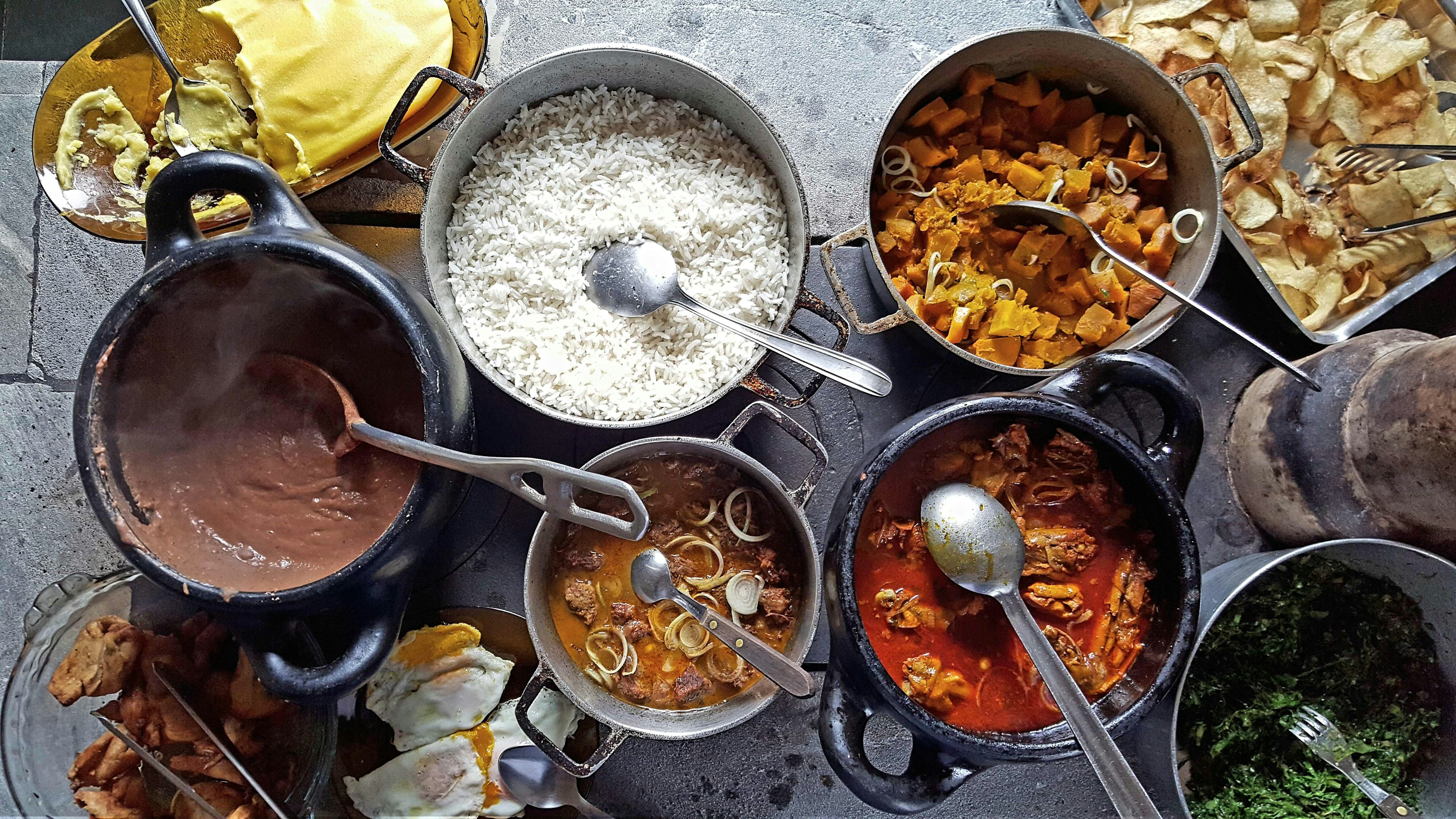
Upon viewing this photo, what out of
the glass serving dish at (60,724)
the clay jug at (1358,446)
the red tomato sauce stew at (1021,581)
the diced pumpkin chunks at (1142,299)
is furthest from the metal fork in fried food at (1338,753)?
the glass serving dish at (60,724)

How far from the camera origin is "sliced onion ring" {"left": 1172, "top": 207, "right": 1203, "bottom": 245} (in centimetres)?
159

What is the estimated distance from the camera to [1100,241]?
156 cm

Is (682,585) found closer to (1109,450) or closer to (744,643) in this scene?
(744,643)

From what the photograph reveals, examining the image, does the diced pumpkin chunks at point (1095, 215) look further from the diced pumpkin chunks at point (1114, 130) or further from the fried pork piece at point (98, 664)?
the fried pork piece at point (98, 664)

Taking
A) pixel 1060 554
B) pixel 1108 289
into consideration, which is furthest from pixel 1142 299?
pixel 1060 554

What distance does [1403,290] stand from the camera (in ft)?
5.34

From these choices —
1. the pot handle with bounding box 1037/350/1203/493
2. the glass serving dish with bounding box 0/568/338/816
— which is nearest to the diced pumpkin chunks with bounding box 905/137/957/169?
the pot handle with bounding box 1037/350/1203/493

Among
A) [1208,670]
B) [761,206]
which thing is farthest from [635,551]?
[1208,670]

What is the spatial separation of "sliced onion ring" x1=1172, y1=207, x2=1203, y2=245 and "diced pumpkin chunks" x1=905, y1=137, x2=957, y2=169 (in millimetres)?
420

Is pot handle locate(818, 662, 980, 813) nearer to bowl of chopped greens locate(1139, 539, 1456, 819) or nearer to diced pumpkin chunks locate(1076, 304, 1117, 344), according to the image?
bowl of chopped greens locate(1139, 539, 1456, 819)

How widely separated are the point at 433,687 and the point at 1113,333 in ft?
4.52

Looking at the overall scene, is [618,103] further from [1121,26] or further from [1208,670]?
[1208,670]

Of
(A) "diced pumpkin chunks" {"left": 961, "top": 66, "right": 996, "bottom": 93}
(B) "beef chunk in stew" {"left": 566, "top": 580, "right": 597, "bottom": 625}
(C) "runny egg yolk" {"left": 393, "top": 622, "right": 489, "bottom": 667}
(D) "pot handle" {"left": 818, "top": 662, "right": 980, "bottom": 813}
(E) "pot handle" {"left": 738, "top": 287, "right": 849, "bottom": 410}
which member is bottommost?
(C) "runny egg yolk" {"left": 393, "top": 622, "right": 489, "bottom": 667}

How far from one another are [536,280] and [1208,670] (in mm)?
1367
